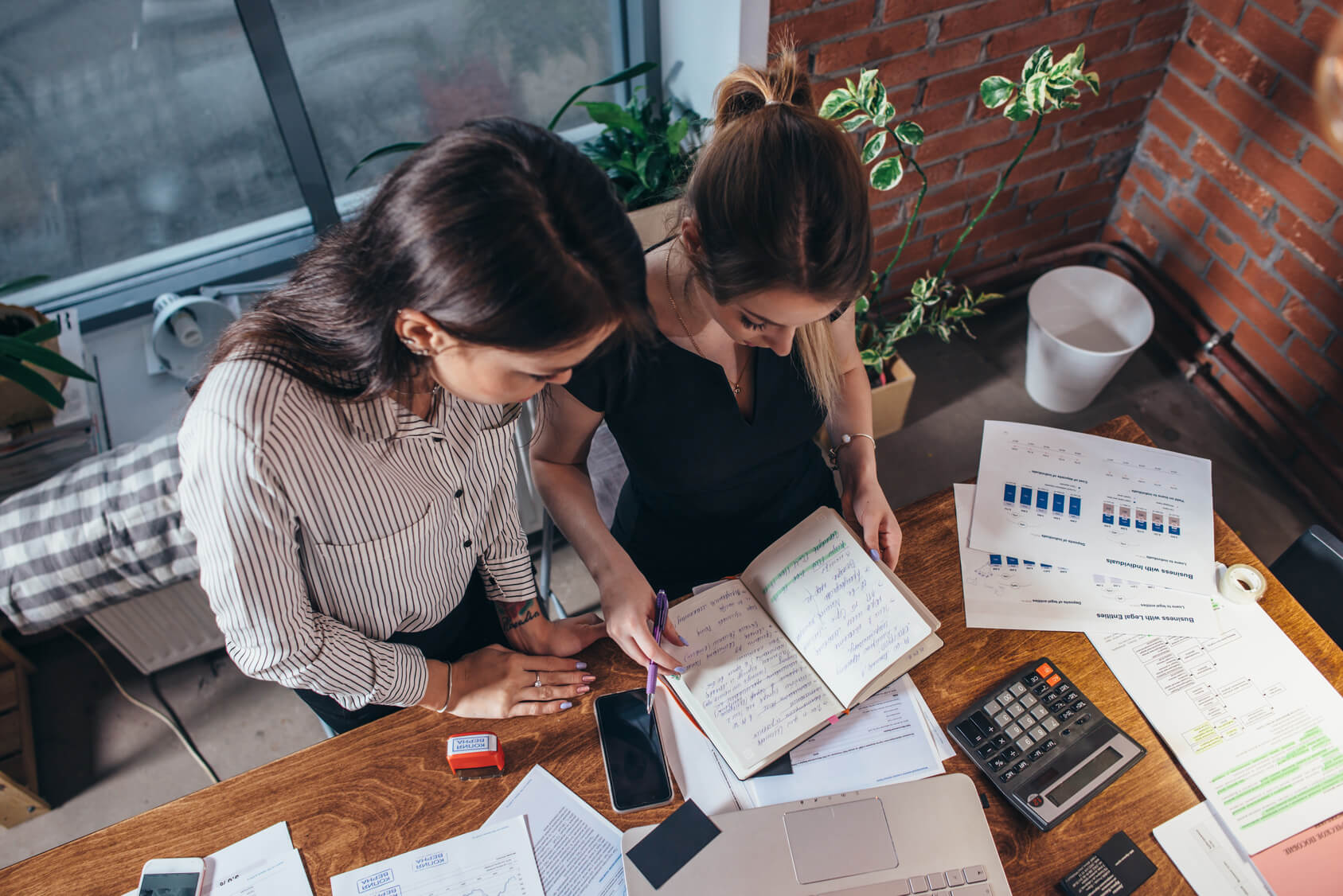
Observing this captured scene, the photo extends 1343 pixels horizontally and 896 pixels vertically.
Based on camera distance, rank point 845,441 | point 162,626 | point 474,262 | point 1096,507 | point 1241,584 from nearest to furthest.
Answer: point 474,262 → point 1241,584 → point 1096,507 → point 845,441 → point 162,626

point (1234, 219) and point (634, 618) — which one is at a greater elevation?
point (634, 618)

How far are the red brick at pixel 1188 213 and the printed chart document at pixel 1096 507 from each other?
1.27 meters

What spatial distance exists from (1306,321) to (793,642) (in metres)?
1.81

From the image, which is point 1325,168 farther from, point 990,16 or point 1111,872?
point 1111,872

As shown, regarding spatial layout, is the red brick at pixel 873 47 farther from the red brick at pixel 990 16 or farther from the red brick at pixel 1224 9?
the red brick at pixel 1224 9

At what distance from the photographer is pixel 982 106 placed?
2.05 m

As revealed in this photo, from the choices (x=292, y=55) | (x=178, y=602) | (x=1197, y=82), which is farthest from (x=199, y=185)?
(x=1197, y=82)

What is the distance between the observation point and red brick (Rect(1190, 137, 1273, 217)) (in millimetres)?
2045

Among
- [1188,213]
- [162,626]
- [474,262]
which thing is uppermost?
[474,262]

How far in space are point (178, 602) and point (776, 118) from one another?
5.32 ft

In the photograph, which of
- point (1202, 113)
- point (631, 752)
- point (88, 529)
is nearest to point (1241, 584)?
point (631, 752)

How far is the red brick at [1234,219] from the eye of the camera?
2.08 m

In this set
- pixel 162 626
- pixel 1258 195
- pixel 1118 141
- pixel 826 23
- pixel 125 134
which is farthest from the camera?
pixel 1118 141

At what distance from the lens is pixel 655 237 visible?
1755mm
